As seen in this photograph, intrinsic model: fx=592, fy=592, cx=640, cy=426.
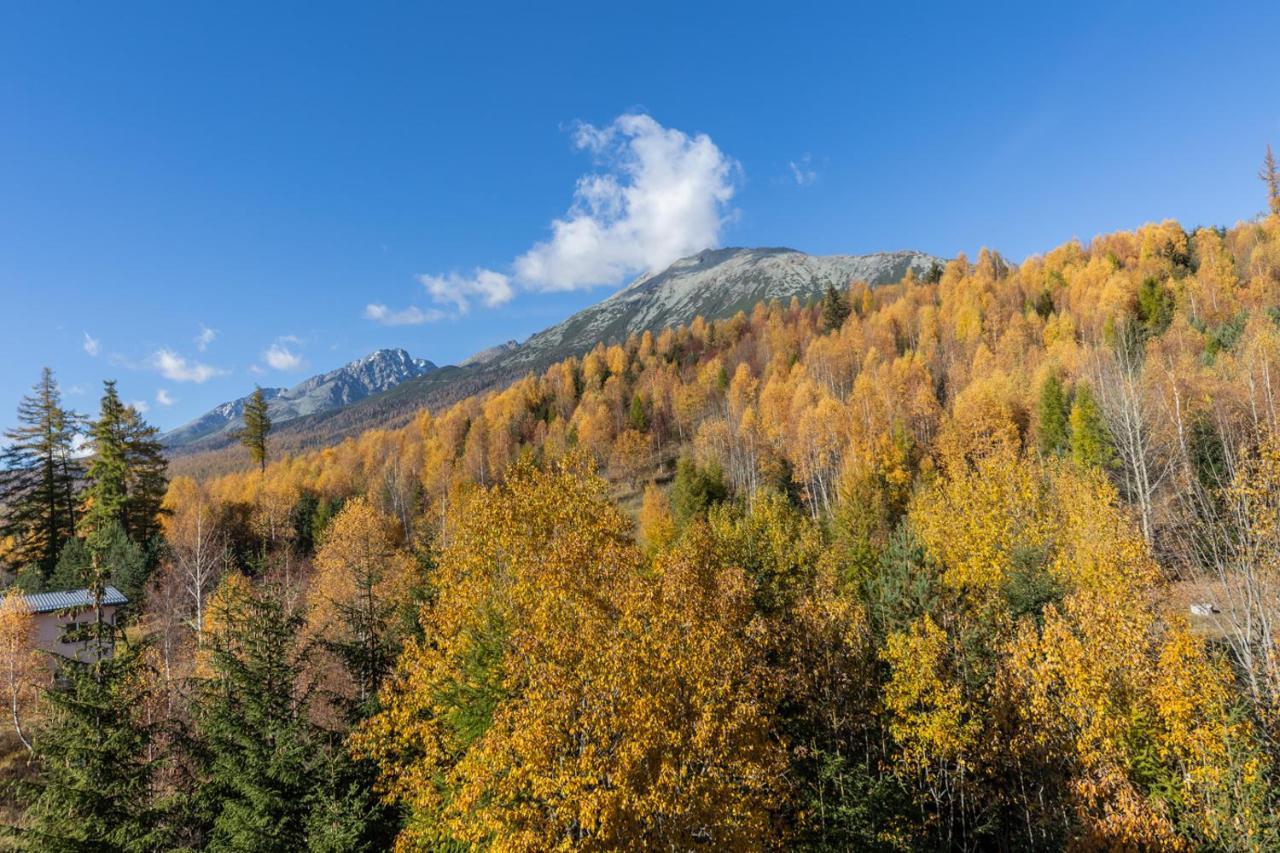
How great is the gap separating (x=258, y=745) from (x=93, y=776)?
435 cm

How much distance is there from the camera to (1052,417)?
62.2m

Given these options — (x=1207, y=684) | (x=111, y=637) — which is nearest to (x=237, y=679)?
(x=111, y=637)

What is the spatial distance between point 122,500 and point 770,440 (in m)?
76.9

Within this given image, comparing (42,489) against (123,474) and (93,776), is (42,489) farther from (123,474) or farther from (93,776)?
(93,776)

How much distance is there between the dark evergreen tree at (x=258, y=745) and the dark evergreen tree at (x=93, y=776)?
217 centimetres

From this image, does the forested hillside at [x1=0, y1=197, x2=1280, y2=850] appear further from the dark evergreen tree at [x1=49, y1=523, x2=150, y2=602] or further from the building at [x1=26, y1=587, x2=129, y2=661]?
the building at [x1=26, y1=587, x2=129, y2=661]

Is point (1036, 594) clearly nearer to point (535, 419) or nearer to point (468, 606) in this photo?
point (468, 606)

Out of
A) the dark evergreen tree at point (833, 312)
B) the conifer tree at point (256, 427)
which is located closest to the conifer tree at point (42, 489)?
the conifer tree at point (256, 427)

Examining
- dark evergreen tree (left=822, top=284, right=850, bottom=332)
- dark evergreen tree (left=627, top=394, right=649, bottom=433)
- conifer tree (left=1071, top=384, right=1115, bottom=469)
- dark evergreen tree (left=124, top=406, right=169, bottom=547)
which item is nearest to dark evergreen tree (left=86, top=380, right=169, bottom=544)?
dark evergreen tree (left=124, top=406, right=169, bottom=547)

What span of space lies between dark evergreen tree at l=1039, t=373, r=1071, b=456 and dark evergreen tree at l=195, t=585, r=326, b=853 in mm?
68445

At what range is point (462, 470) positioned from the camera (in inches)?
4031

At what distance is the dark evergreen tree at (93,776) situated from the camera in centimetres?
1650

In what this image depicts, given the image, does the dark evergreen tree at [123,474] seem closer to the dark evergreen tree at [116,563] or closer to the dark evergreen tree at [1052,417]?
the dark evergreen tree at [116,563]

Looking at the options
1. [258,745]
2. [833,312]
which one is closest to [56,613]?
[258,745]
